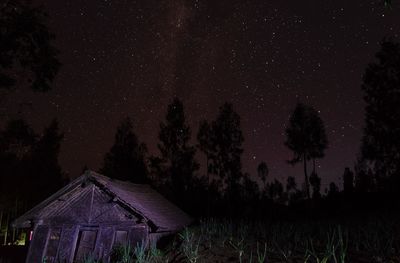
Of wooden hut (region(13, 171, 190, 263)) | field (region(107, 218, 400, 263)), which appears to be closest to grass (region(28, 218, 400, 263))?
field (region(107, 218, 400, 263))

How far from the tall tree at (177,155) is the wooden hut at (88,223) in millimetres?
25594

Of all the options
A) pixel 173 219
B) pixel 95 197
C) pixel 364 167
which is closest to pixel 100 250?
pixel 95 197

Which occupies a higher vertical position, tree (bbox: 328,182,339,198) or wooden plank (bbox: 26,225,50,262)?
tree (bbox: 328,182,339,198)

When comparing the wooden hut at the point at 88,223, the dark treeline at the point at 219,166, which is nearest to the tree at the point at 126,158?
the dark treeline at the point at 219,166

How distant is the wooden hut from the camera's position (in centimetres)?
1692

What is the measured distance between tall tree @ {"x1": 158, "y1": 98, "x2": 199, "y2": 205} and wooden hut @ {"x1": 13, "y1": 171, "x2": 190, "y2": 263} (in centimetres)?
2559

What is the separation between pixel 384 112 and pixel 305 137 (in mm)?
10408

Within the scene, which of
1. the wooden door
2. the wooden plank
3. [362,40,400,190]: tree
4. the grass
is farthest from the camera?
[362,40,400,190]: tree

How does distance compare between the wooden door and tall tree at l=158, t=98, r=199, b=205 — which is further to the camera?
tall tree at l=158, t=98, r=199, b=205

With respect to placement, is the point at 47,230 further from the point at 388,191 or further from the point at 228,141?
the point at 388,191

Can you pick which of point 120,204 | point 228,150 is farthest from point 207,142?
point 120,204

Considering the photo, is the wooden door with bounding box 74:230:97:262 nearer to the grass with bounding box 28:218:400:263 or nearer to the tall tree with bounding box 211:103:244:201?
the grass with bounding box 28:218:400:263

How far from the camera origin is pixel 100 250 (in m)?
16.8

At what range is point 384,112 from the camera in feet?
111
